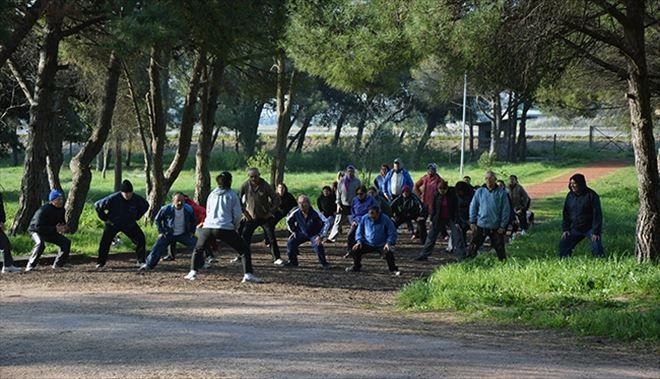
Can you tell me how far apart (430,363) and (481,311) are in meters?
3.86

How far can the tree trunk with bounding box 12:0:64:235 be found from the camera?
2131 cm

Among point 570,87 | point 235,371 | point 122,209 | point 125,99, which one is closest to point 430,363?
point 235,371

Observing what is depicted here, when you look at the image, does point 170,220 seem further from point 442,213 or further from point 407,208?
point 407,208

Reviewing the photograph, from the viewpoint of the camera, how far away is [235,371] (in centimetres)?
889

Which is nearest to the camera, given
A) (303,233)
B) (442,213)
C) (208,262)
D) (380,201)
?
(303,233)

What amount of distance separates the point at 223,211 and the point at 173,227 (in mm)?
1965

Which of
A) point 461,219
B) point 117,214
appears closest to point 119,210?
point 117,214

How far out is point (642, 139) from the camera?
1523 centimetres

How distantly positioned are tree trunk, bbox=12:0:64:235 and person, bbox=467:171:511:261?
8.78 metres

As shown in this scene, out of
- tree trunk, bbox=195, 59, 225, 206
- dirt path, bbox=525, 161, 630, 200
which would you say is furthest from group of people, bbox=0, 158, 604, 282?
dirt path, bbox=525, 161, 630, 200

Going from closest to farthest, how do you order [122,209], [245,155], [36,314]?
[36,314]
[122,209]
[245,155]

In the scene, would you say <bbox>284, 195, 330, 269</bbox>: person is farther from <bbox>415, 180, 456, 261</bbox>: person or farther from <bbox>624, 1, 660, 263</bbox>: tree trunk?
<bbox>624, 1, 660, 263</bbox>: tree trunk

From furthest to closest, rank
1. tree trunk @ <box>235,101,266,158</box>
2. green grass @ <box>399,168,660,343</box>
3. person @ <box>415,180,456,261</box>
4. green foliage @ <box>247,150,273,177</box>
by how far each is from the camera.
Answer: tree trunk @ <box>235,101,266,158</box> → green foliage @ <box>247,150,273,177</box> → person @ <box>415,180,456,261</box> → green grass @ <box>399,168,660,343</box>

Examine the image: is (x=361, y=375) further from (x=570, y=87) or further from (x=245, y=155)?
(x=245, y=155)
